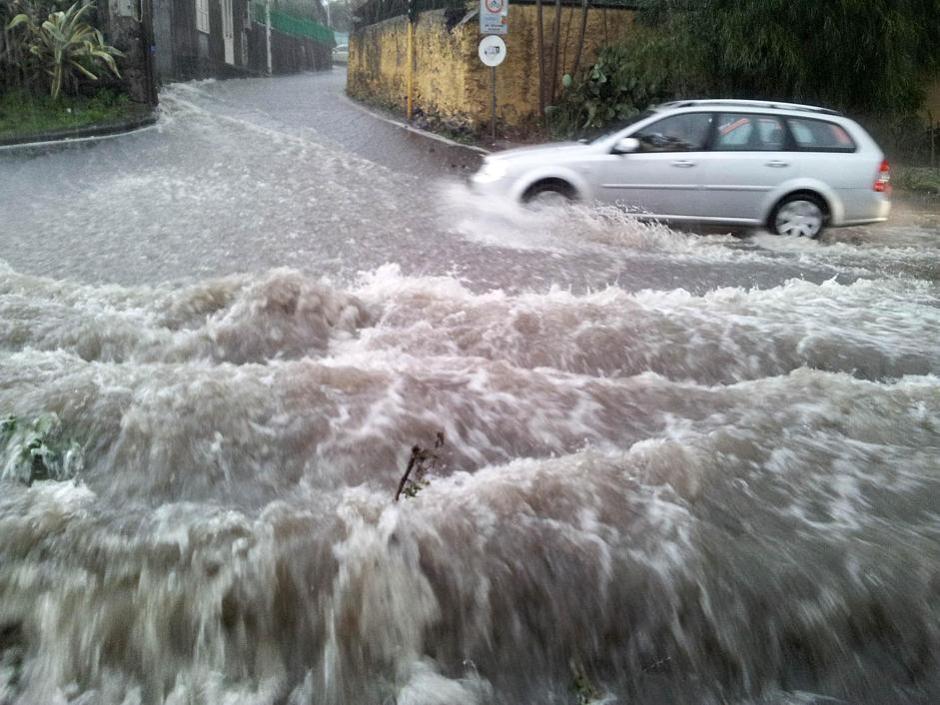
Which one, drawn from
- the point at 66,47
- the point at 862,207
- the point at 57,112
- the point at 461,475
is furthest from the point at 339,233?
the point at 66,47

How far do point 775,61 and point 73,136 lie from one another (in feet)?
39.4

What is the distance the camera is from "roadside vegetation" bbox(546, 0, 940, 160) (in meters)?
13.0

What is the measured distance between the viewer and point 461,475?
417 cm

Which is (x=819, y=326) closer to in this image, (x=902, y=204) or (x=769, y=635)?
(x=769, y=635)

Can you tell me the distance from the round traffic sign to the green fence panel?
24993mm

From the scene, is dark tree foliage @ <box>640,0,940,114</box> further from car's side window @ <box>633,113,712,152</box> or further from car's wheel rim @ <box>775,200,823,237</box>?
car's wheel rim @ <box>775,200,823,237</box>

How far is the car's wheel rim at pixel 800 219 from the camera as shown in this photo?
9500 millimetres

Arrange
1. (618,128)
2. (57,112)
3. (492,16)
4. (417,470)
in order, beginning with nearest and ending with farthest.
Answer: (417,470) < (618,128) < (492,16) < (57,112)

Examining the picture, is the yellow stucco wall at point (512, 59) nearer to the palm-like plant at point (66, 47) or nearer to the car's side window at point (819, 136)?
the palm-like plant at point (66, 47)

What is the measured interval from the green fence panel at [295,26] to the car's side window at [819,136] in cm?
3105

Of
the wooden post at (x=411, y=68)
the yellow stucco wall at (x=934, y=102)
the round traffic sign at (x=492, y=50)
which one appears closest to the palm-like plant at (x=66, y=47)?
the wooden post at (x=411, y=68)

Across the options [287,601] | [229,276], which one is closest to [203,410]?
[287,601]

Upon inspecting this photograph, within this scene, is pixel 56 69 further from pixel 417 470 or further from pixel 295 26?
pixel 295 26

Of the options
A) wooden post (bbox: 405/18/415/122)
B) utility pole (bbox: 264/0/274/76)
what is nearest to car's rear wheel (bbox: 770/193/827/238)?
wooden post (bbox: 405/18/415/122)
